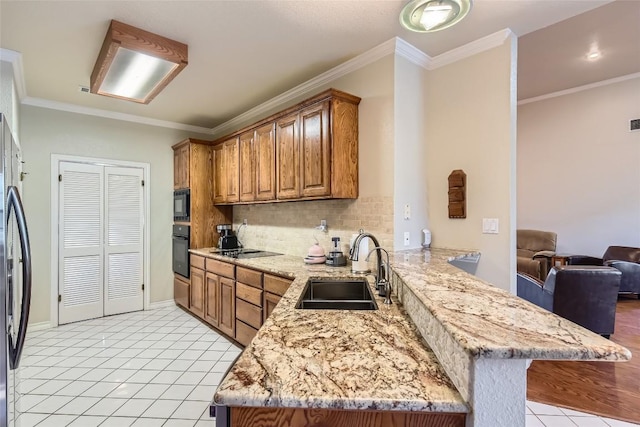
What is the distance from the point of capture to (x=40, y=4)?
1.99m

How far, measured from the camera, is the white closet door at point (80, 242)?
378 centimetres

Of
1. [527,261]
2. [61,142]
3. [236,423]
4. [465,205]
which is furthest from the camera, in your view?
[527,261]

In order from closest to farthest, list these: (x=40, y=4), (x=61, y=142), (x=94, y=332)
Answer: (x=40, y=4) < (x=94, y=332) < (x=61, y=142)

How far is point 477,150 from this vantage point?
8.46ft

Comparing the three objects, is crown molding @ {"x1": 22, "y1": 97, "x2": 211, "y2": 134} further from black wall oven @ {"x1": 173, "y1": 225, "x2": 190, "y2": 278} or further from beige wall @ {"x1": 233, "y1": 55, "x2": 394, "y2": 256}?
beige wall @ {"x1": 233, "y1": 55, "x2": 394, "y2": 256}

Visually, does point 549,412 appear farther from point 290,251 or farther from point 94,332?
point 94,332

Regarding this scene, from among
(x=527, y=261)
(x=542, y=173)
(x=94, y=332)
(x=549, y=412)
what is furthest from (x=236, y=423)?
(x=542, y=173)

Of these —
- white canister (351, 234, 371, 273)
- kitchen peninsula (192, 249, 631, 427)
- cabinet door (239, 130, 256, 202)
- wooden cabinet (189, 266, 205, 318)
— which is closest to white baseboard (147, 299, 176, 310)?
wooden cabinet (189, 266, 205, 318)

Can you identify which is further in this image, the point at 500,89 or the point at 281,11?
the point at 500,89

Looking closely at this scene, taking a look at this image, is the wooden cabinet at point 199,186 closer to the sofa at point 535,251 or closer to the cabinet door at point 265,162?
the cabinet door at point 265,162

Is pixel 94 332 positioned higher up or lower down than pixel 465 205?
lower down

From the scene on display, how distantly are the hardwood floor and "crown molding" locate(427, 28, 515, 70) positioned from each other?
8.54 feet

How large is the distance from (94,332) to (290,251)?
7.73 ft

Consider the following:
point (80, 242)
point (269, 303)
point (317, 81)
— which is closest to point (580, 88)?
point (317, 81)
